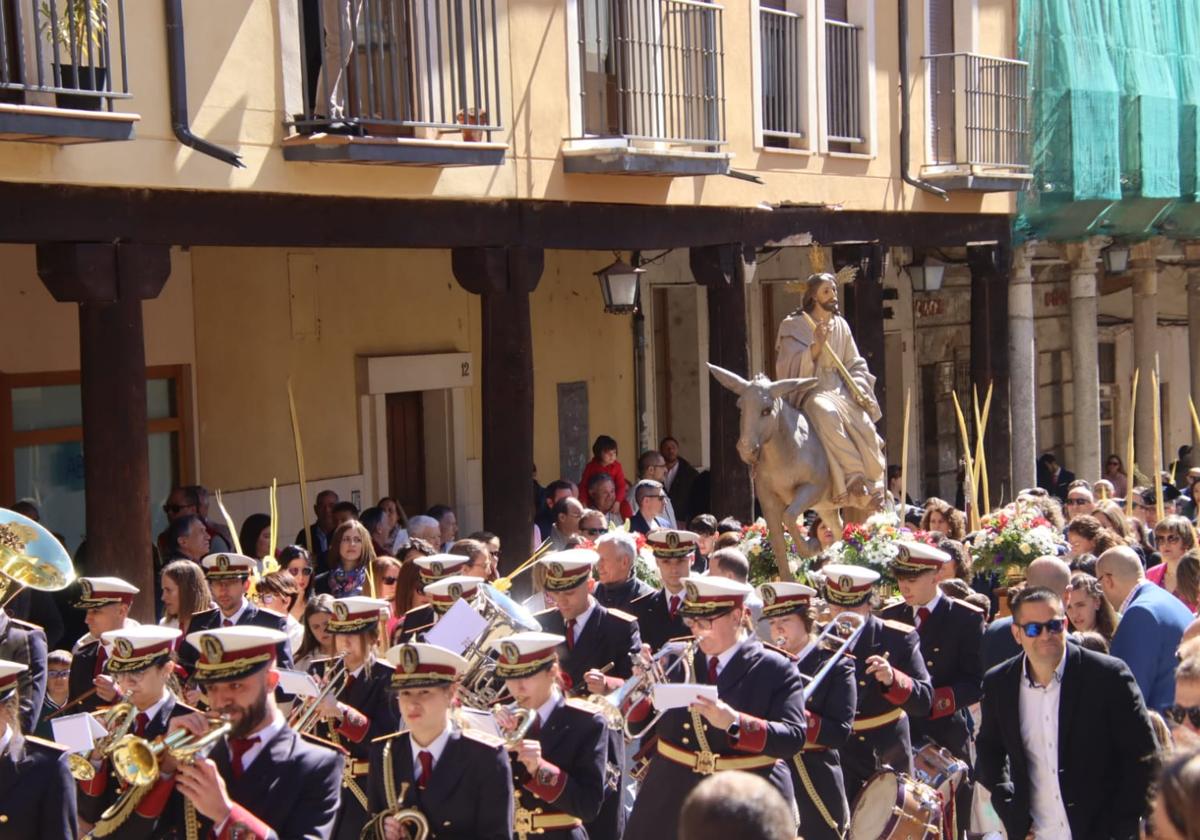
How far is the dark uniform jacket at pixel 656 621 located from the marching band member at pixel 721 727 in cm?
195

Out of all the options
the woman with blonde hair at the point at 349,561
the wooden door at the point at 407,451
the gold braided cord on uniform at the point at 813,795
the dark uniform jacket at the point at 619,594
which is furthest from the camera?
the wooden door at the point at 407,451

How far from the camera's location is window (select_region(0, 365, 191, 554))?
12.6 meters

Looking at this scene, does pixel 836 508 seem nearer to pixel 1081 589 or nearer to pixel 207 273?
pixel 1081 589

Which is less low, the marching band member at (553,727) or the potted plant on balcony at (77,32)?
the potted plant on balcony at (77,32)

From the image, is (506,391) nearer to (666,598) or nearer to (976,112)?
(666,598)

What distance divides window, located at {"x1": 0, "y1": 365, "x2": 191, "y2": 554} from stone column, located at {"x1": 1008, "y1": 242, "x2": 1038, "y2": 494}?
9.38 m

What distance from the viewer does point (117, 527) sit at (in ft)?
33.0

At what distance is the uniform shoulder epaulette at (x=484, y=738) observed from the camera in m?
5.57

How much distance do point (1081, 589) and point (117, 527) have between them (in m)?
5.15

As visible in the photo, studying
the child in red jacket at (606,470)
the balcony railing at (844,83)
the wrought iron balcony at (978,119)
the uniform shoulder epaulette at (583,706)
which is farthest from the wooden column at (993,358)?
the uniform shoulder epaulette at (583,706)

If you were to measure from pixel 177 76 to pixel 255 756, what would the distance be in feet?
19.2

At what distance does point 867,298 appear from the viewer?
16891mm

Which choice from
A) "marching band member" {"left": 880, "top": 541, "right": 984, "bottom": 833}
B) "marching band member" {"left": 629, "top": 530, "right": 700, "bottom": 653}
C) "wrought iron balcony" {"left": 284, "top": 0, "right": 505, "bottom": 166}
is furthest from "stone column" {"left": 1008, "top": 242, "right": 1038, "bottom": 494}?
"marching band member" {"left": 880, "top": 541, "right": 984, "bottom": 833}

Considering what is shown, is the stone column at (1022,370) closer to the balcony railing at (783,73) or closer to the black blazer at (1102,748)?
the balcony railing at (783,73)
